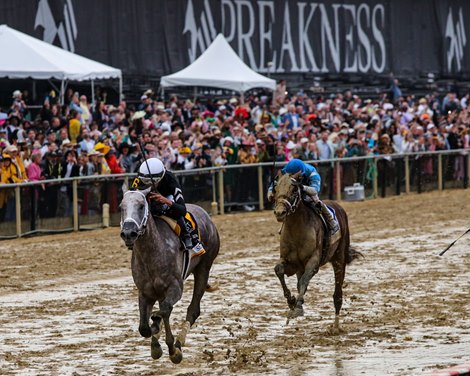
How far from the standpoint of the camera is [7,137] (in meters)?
21.4

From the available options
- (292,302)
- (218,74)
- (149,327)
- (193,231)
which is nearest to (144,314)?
(149,327)

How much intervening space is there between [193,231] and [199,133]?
44.0ft

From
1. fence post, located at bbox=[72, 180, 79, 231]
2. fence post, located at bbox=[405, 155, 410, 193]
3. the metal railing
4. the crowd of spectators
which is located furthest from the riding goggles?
fence post, located at bbox=[405, 155, 410, 193]

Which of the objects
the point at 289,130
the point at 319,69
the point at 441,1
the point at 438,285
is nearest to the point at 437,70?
the point at 441,1

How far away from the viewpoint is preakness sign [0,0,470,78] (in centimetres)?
2788

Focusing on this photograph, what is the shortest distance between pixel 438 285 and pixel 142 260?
6.18 meters

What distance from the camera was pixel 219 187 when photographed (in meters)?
23.3

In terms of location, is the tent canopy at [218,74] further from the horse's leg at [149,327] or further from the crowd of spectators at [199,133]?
the horse's leg at [149,327]

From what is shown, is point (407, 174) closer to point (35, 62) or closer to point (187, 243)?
point (35, 62)

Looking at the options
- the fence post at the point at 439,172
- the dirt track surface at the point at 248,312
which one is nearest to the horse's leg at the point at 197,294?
the dirt track surface at the point at 248,312

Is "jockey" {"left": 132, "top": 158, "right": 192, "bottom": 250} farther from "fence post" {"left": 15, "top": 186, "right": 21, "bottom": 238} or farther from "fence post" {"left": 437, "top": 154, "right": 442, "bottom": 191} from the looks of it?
"fence post" {"left": 437, "top": 154, "right": 442, "bottom": 191}

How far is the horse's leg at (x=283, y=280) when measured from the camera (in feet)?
39.5

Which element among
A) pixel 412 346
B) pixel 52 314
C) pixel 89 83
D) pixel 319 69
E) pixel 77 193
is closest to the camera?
pixel 412 346

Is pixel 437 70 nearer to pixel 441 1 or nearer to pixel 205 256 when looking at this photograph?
pixel 441 1
